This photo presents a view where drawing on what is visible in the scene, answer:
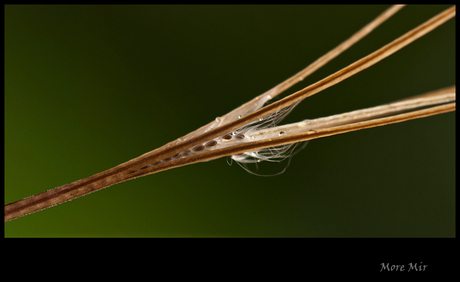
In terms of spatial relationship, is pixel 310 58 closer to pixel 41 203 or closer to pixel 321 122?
pixel 321 122

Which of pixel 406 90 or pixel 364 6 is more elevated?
pixel 364 6

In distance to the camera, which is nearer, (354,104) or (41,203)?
(41,203)

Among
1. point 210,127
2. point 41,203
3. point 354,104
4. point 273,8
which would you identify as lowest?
point 41,203

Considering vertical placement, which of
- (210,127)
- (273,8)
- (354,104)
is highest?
(273,8)

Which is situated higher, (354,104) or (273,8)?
(273,8)

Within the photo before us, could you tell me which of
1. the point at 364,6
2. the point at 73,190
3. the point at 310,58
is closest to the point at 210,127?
the point at 73,190

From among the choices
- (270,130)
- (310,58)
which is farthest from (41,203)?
(310,58)

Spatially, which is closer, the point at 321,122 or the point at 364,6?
the point at 321,122

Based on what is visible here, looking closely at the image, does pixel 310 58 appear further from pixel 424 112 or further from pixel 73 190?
pixel 73 190
